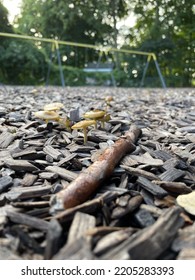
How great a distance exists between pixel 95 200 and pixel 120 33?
19.9 m

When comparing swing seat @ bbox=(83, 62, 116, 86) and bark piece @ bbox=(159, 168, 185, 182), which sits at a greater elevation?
swing seat @ bbox=(83, 62, 116, 86)

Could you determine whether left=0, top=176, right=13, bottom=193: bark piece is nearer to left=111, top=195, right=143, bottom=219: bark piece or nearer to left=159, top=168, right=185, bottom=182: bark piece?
left=111, top=195, right=143, bottom=219: bark piece

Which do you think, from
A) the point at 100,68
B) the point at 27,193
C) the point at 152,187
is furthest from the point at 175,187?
the point at 100,68

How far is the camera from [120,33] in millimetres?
19625

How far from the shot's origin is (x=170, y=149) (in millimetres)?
1626

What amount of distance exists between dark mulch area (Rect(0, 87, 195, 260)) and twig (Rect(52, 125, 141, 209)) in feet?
0.08

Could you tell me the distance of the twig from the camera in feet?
3.03

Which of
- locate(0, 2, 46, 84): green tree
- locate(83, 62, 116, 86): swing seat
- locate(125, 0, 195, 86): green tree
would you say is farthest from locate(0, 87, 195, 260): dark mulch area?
locate(125, 0, 195, 86): green tree

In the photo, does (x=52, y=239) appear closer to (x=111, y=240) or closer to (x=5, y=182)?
(x=111, y=240)

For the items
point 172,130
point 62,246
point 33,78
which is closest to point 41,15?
point 33,78

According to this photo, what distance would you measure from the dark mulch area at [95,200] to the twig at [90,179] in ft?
0.08

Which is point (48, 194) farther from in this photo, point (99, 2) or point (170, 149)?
point (99, 2)

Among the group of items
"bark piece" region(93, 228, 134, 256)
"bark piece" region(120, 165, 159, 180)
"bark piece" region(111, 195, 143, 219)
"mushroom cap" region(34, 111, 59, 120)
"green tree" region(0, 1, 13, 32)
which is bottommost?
"bark piece" region(111, 195, 143, 219)

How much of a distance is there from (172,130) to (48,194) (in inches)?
49.4
